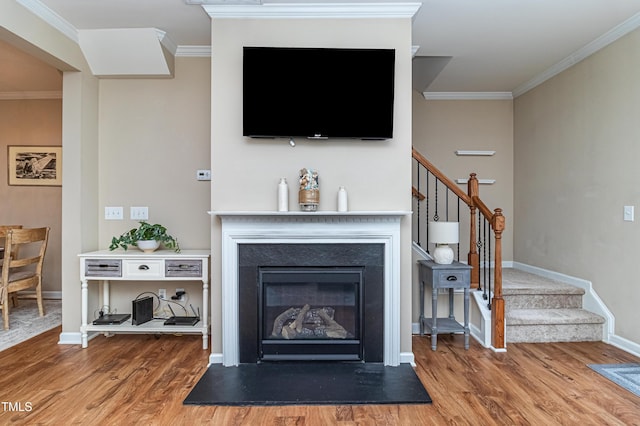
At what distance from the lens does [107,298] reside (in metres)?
3.62

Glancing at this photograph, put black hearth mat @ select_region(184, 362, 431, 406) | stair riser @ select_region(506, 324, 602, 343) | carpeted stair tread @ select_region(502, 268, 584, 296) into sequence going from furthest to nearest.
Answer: carpeted stair tread @ select_region(502, 268, 584, 296)
stair riser @ select_region(506, 324, 602, 343)
black hearth mat @ select_region(184, 362, 431, 406)

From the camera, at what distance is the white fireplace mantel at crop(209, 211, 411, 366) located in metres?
2.86

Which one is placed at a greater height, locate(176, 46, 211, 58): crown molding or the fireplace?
locate(176, 46, 211, 58): crown molding

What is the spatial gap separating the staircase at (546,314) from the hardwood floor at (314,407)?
114mm

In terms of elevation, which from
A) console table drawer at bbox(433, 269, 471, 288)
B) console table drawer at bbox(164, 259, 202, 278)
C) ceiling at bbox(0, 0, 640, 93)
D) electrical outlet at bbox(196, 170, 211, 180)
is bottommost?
console table drawer at bbox(433, 269, 471, 288)

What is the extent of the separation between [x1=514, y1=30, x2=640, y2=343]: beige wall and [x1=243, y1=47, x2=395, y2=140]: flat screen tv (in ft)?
6.64

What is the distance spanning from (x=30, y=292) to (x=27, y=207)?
1.08 metres

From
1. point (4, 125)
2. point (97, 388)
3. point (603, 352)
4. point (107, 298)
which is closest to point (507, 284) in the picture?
point (603, 352)

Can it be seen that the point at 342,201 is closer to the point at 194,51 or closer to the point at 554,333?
the point at 194,51

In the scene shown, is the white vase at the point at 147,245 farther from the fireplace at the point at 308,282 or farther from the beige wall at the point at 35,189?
the beige wall at the point at 35,189

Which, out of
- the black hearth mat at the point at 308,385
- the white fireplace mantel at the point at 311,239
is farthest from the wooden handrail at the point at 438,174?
the black hearth mat at the point at 308,385

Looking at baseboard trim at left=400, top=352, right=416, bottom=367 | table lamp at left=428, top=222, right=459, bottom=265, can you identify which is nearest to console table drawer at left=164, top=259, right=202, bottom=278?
baseboard trim at left=400, top=352, right=416, bottom=367

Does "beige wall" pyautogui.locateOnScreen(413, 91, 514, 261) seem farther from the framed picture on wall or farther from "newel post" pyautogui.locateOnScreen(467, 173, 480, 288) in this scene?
the framed picture on wall

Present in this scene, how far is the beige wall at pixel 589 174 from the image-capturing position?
319cm
